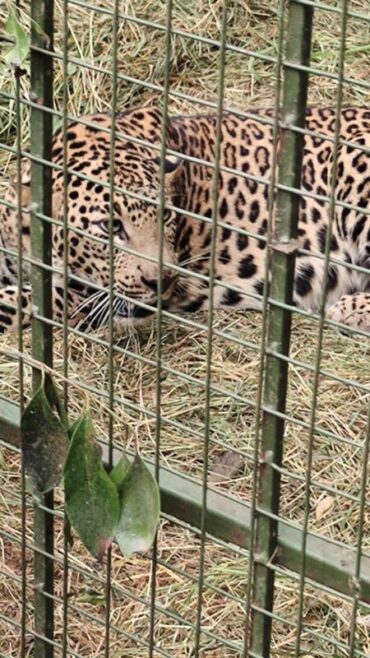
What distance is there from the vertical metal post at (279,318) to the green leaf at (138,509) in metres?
0.18

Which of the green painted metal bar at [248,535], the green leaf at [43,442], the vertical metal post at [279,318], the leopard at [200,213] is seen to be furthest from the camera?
the leopard at [200,213]

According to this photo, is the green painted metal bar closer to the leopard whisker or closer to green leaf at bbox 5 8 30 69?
green leaf at bbox 5 8 30 69

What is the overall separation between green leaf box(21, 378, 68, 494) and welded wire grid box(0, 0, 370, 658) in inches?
2.8

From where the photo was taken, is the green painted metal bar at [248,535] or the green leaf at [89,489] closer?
the green painted metal bar at [248,535]

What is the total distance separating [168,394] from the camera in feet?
15.4

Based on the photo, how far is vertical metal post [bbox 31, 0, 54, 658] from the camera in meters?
2.68

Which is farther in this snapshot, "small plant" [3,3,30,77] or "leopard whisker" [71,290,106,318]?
"leopard whisker" [71,290,106,318]

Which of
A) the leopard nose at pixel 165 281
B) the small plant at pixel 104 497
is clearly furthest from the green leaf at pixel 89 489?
the leopard nose at pixel 165 281

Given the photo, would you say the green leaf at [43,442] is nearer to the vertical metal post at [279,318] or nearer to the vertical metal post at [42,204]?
the vertical metal post at [42,204]

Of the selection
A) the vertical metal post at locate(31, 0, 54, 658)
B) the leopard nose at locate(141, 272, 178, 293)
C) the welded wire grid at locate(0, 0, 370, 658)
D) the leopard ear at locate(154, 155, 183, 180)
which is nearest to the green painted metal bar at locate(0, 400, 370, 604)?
the welded wire grid at locate(0, 0, 370, 658)

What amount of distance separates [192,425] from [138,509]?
1882 mm

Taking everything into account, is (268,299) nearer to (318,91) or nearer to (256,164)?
(256,164)

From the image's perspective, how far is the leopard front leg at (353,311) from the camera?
5.38 meters

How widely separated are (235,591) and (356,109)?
2.51 metres
